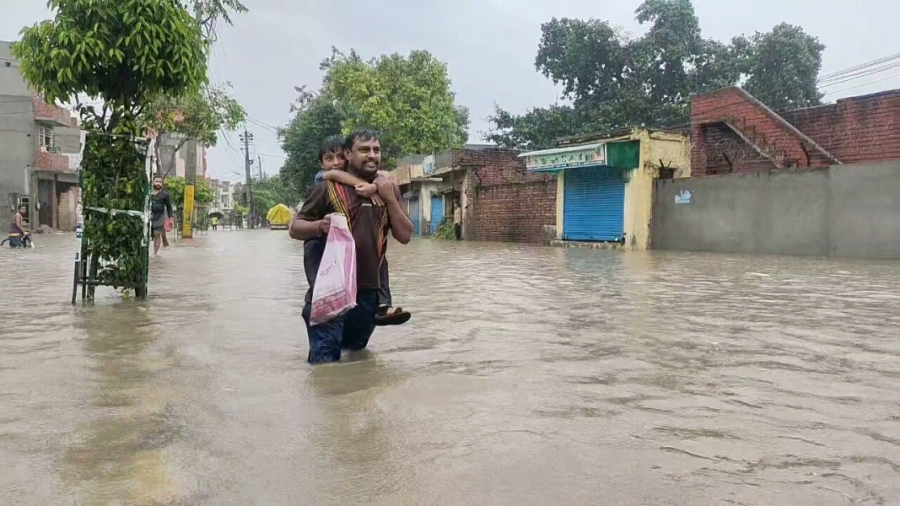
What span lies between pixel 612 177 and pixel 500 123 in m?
17.0

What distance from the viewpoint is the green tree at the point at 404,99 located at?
37.6 meters

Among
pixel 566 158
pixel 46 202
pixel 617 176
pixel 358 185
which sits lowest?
pixel 358 185

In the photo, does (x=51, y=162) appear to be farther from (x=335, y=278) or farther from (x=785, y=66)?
(x=335, y=278)

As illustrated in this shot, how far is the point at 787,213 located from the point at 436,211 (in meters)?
19.8

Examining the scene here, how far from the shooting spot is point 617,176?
20.6 metres

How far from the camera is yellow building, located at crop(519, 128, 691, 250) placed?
19.9 meters

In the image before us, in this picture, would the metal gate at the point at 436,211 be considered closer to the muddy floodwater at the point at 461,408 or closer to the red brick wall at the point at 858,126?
the red brick wall at the point at 858,126

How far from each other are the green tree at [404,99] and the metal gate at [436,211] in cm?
559

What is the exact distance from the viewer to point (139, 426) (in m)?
2.92

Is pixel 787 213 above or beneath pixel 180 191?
beneath

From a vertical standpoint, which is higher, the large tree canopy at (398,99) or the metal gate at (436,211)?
the large tree canopy at (398,99)

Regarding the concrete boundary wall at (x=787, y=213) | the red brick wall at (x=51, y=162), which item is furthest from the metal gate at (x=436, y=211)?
the red brick wall at (x=51, y=162)

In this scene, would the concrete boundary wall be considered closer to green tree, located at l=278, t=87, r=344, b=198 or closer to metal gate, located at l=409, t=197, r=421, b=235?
metal gate, located at l=409, t=197, r=421, b=235

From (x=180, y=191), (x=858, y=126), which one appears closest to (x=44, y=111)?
(x=180, y=191)
